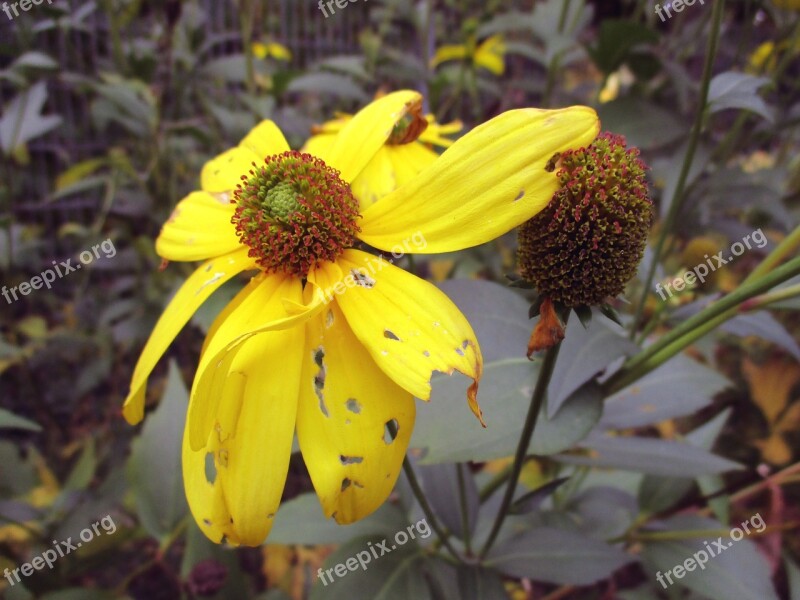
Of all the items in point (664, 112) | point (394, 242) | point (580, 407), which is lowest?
point (580, 407)

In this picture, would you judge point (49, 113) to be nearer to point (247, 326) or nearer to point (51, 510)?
point (51, 510)

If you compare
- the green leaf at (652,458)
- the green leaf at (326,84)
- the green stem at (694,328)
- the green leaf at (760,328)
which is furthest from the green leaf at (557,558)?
the green leaf at (326,84)

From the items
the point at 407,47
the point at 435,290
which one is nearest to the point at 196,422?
the point at 435,290

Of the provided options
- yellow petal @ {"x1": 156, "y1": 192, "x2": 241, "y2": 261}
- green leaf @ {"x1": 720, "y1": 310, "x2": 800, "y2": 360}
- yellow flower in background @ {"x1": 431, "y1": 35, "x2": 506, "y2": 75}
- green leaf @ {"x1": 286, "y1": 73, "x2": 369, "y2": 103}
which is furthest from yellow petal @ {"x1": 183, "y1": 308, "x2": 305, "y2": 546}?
Result: yellow flower in background @ {"x1": 431, "y1": 35, "x2": 506, "y2": 75}

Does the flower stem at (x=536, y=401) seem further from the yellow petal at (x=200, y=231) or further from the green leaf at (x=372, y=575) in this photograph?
the yellow petal at (x=200, y=231)

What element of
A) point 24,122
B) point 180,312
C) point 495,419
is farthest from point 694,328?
point 24,122

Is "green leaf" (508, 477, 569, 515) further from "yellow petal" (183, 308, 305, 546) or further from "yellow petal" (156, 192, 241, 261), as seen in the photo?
"yellow petal" (156, 192, 241, 261)
